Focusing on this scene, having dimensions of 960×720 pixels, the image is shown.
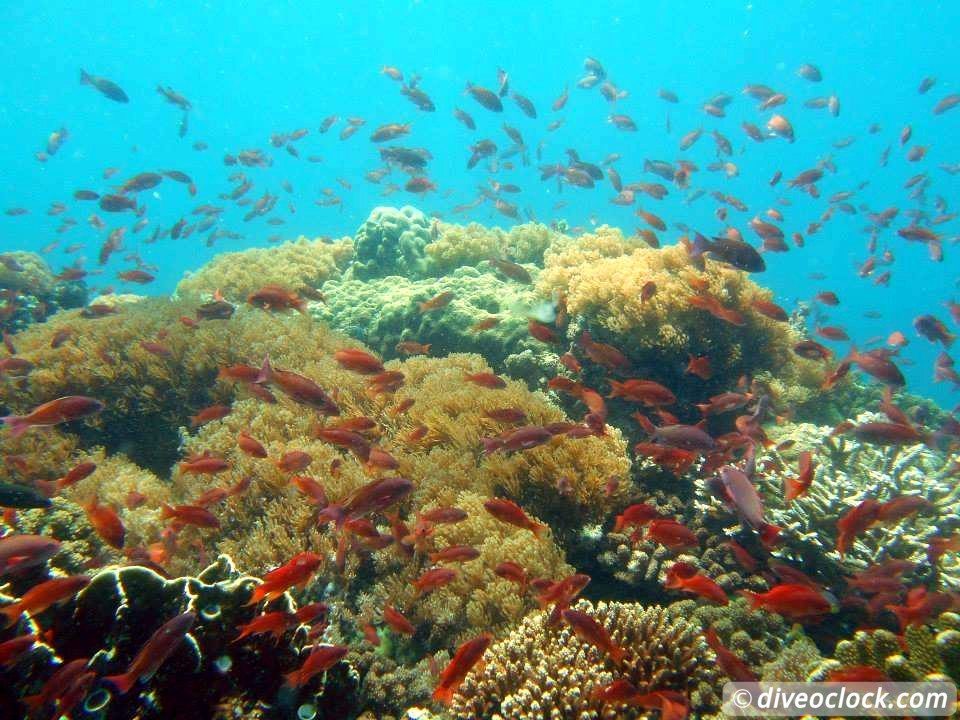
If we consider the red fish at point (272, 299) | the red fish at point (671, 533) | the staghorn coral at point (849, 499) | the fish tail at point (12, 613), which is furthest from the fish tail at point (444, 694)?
the red fish at point (272, 299)

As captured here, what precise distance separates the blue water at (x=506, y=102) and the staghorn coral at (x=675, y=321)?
59.2m

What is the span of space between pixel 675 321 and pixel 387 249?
22.9ft

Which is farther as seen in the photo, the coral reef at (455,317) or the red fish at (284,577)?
the coral reef at (455,317)

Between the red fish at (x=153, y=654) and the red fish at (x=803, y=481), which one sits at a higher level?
the red fish at (x=803, y=481)

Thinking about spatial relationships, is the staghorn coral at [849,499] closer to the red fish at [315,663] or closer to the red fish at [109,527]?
the red fish at [315,663]

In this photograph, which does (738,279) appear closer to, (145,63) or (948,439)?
(948,439)

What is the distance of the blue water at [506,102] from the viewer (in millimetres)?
79125

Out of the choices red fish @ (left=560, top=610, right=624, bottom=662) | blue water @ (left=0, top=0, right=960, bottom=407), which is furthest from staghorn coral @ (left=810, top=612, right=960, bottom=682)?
blue water @ (left=0, top=0, right=960, bottom=407)

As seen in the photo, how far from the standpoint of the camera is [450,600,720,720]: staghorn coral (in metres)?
3.02

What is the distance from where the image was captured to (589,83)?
1465 centimetres

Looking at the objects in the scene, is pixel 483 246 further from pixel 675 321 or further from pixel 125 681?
pixel 125 681

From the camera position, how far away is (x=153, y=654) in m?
2.54

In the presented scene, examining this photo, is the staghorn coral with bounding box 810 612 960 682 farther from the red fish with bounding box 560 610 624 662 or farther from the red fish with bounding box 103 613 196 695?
the red fish with bounding box 103 613 196 695

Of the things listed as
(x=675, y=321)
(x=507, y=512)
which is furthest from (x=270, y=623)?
(x=675, y=321)
